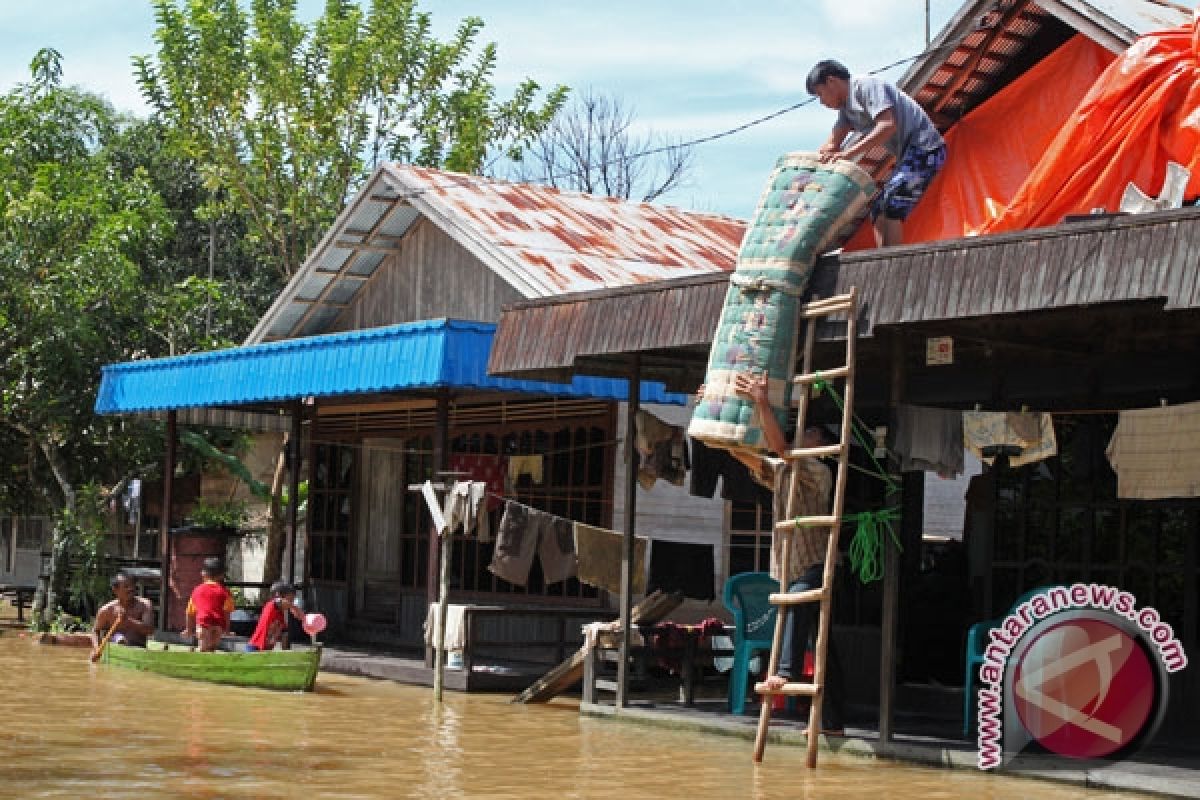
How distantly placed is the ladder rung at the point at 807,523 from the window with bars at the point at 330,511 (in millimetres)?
12276

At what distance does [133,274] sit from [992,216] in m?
13.6

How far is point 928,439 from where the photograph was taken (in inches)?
475

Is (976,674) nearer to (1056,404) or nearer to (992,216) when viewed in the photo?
(1056,404)

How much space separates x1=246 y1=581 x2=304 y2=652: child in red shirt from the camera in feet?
57.0

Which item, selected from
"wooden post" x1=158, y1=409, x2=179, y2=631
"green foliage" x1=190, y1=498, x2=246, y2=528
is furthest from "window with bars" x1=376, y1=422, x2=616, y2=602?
"green foliage" x1=190, y1=498, x2=246, y2=528

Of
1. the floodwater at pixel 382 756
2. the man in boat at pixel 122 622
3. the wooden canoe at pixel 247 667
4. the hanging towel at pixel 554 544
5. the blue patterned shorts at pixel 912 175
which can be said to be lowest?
the floodwater at pixel 382 756

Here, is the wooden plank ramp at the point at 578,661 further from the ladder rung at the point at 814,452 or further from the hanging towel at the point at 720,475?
the ladder rung at the point at 814,452

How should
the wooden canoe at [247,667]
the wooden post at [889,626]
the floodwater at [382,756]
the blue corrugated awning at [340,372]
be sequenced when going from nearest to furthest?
the floodwater at [382,756] → the wooden post at [889,626] → the wooden canoe at [247,667] → the blue corrugated awning at [340,372]

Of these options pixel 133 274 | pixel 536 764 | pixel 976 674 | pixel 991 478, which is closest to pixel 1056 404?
pixel 991 478

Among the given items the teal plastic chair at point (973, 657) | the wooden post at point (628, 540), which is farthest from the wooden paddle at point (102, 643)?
the teal plastic chair at point (973, 657)

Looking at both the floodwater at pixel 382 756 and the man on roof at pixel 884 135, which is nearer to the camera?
the floodwater at pixel 382 756

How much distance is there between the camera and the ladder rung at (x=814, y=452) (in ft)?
37.3

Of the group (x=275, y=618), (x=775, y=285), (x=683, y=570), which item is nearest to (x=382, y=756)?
(x=775, y=285)
